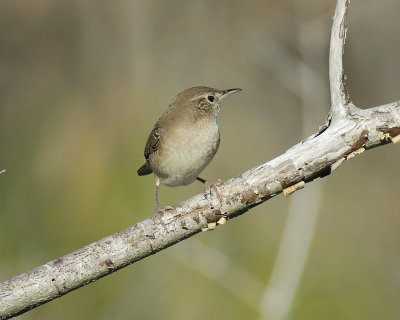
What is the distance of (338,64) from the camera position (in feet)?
11.6

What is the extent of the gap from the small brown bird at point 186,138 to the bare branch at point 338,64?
40.9 inches

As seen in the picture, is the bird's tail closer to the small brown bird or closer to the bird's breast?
the small brown bird

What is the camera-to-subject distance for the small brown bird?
13.9 ft

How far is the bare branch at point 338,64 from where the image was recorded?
3.51 m

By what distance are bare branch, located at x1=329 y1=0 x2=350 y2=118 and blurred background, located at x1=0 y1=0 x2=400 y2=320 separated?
2.34m

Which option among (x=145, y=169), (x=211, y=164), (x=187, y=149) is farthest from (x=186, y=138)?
(x=211, y=164)

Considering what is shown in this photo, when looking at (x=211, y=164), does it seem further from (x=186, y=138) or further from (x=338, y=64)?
(x=338, y=64)

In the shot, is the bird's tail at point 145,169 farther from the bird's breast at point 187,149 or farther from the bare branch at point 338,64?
the bare branch at point 338,64

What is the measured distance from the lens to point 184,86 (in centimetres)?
912

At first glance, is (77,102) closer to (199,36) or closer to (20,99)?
(20,99)

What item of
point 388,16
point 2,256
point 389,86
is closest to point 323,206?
point 389,86

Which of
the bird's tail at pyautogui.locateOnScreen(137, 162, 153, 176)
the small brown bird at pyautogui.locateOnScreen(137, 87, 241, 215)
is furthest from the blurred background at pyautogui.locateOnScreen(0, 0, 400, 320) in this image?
the small brown bird at pyautogui.locateOnScreen(137, 87, 241, 215)

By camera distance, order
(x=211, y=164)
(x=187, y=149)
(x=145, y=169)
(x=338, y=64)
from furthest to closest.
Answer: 1. (x=211, y=164)
2. (x=145, y=169)
3. (x=187, y=149)
4. (x=338, y=64)

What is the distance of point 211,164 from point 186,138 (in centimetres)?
414
